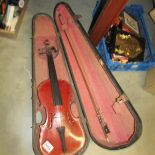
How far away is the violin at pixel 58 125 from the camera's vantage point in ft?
4.26

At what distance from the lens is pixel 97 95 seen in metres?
1.49

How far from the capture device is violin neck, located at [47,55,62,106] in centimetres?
130

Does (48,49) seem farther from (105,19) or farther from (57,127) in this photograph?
(57,127)

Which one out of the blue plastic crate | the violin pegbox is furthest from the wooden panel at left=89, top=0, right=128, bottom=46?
the violin pegbox

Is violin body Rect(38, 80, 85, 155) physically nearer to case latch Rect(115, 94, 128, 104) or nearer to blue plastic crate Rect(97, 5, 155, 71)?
case latch Rect(115, 94, 128, 104)

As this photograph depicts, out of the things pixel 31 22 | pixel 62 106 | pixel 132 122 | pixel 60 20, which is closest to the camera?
pixel 62 106

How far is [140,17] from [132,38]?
11.1 inches

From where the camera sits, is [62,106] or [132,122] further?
[132,122]

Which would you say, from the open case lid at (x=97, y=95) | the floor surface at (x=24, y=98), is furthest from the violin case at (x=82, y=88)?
the floor surface at (x=24, y=98)

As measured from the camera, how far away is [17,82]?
1584 mm

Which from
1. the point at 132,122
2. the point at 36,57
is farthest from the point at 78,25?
the point at 132,122

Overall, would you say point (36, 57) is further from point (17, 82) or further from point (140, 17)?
point (140, 17)

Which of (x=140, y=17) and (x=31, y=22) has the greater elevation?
(x=140, y=17)

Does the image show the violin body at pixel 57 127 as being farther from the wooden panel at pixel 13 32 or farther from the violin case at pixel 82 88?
the wooden panel at pixel 13 32
